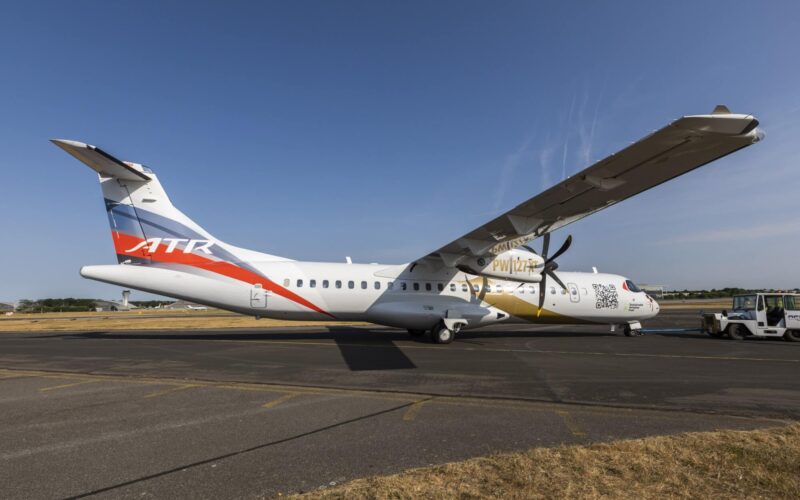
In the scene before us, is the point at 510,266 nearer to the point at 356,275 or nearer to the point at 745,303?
the point at 356,275

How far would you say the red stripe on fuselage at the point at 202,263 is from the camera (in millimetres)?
14969

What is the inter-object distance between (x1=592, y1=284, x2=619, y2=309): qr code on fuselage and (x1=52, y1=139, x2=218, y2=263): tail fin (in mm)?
16214

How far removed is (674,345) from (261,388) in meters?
14.6

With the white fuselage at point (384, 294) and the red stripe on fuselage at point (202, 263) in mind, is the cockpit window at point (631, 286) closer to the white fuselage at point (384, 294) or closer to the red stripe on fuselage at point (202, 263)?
the white fuselage at point (384, 294)

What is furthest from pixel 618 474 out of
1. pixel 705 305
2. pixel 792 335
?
pixel 705 305

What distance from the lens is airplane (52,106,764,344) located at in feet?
47.2

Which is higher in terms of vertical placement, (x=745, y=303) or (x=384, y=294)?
(x=384, y=294)

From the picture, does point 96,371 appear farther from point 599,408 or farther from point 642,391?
point 642,391

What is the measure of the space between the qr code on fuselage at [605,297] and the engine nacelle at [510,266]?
3.96m

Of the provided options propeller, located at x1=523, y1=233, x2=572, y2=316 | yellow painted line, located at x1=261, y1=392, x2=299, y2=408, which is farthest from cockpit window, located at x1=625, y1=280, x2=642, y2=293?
yellow painted line, located at x1=261, y1=392, x2=299, y2=408

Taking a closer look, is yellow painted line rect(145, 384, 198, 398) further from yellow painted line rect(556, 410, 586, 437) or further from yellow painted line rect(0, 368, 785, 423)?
yellow painted line rect(556, 410, 586, 437)

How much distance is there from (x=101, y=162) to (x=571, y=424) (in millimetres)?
15587

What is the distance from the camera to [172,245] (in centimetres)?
1510

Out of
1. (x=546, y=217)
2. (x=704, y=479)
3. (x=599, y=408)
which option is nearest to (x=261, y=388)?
(x=599, y=408)
